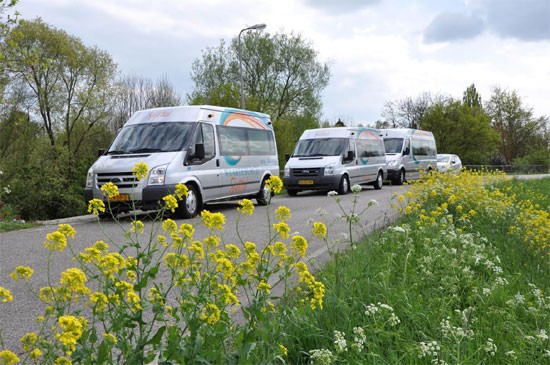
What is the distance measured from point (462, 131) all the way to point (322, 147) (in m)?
37.9

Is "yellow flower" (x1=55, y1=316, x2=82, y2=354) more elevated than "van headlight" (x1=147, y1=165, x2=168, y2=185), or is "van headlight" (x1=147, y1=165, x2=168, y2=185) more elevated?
"van headlight" (x1=147, y1=165, x2=168, y2=185)

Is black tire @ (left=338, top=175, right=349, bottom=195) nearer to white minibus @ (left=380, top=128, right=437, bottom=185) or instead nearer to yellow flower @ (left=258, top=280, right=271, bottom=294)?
white minibus @ (left=380, top=128, right=437, bottom=185)

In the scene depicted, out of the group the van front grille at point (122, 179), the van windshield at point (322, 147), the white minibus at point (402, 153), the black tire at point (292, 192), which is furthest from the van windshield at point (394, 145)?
the van front grille at point (122, 179)

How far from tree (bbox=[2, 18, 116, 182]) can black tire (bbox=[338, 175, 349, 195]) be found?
2012 cm

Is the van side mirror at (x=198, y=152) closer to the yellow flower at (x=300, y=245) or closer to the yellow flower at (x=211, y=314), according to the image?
the yellow flower at (x=300, y=245)

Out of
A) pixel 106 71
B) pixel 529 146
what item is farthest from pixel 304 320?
pixel 529 146

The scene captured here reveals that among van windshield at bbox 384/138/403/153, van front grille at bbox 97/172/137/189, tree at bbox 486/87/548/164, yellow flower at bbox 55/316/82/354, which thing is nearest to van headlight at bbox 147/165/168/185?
van front grille at bbox 97/172/137/189

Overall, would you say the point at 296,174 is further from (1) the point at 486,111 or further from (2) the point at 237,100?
(1) the point at 486,111

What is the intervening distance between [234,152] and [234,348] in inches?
430

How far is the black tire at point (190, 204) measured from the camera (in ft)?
36.6

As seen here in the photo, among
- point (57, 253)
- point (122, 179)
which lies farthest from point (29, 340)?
point (122, 179)

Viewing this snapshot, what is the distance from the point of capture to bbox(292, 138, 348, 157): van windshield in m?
19.9

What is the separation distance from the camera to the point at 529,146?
6166 centimetres

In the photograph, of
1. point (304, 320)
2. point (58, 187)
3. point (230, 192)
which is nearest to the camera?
point (304, 320)
